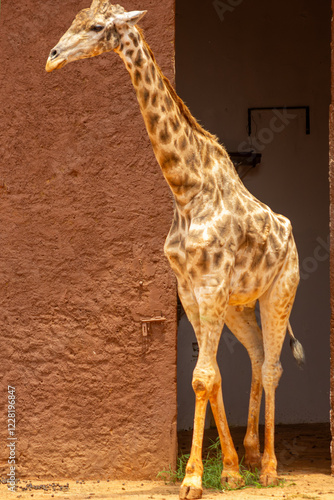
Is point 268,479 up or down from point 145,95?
down

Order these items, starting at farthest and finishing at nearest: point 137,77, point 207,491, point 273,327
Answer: point 273,327, point 207,491, point 137,77

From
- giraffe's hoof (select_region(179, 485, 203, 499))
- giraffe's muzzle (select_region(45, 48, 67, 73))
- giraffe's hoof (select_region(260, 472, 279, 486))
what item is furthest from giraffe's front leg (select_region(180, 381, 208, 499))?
giraffe's muzzle (select_region(45, 48, 67, 73))

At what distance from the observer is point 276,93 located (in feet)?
30.8

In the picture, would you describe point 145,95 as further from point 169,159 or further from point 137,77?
point 169,159

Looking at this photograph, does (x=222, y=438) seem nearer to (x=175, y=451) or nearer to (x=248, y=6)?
(x=175, y=451)

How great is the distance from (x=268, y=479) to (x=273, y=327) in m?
1.03

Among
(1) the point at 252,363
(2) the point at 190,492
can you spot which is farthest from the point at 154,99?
(2) the point at 190,492

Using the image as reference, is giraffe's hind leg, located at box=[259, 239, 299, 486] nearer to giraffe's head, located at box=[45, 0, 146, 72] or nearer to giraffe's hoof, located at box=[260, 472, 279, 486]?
giraffe's hoof, located at box=[260, 472, 279, 486]

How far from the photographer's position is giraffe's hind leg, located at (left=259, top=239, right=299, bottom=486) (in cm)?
595

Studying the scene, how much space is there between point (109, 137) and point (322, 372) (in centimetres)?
406

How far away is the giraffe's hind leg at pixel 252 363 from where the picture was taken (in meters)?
6.20

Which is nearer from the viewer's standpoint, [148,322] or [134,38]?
[134,38]

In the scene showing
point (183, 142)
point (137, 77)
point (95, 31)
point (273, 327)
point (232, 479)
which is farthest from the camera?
point (273, 327)

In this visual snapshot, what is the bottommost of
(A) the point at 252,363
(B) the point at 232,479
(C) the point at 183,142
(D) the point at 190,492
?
(B) the point at 232,479
